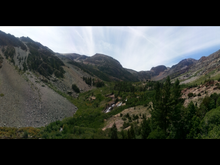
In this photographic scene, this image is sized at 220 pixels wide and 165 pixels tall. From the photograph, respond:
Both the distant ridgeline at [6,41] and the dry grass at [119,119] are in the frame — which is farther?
the distant ridgeline at [6,41]

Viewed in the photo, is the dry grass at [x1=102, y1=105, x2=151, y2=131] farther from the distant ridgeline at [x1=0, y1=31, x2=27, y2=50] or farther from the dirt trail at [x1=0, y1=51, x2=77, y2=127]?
the distant ridgeline at [x1=0, y1=31, x2=27, y2=50]

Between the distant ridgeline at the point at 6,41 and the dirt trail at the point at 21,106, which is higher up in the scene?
the distant ridgeline at the point at 6,41

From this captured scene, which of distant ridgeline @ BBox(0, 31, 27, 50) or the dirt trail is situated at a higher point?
distant ridgeline @ BBox(0, 31, 27, 50)

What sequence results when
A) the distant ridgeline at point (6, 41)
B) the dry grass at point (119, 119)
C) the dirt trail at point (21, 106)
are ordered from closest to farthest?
the dry grass at point (119, 119) < the dirt trail at point (21, 106) < the distant ridgeline at point (6, 41)

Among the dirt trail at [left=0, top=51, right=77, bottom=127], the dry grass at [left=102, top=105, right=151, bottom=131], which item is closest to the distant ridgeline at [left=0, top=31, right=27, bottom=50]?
the dirt trail at [left=0, top=51, right=77, bottom=127]

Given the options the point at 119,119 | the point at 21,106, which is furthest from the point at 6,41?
the point at 119,119

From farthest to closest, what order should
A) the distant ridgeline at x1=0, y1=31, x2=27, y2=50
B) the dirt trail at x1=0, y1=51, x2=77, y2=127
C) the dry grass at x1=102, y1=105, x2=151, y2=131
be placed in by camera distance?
the distant ridgeline at x1=0, y1=31, x2=27, y2=50, the dirt trail at x1=0, y1=51, x2=77, y2=127, the dry grass at x1=102, y1=105, x2=151, y2=131

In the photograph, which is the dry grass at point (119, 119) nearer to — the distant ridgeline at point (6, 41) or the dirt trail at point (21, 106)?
the dirt trail at point (21, 106)

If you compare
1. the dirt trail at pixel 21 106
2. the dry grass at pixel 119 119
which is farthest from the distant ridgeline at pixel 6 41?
the dry grass at pixel 119 119

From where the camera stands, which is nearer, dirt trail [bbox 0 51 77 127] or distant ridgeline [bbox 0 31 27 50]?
dirt trail [bbox 0 51 77 127]

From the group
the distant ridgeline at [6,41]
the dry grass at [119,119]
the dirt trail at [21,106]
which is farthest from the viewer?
the distant ridgeline at [6,41]

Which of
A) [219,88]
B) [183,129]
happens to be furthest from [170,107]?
[219,88]
